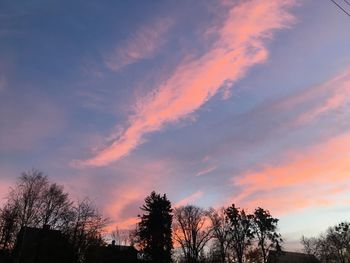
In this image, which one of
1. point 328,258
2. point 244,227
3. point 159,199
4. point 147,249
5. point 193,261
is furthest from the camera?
point 328,258

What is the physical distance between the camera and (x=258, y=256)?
8212 cm

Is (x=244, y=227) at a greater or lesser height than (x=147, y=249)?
greater

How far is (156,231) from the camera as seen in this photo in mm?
61812

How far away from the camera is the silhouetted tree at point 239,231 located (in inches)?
3049

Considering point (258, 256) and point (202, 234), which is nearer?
point (202, 234)

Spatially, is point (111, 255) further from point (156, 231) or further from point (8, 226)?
point (8, 226)

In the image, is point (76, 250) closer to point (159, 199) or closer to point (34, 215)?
point (34, 215)

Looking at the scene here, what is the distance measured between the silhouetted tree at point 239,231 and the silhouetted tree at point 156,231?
20.3 meters

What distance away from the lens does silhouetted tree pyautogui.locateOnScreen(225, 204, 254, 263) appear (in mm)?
77438

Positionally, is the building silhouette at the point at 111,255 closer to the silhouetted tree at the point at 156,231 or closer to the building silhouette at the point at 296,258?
the silhouetted tree at the point at 156,231

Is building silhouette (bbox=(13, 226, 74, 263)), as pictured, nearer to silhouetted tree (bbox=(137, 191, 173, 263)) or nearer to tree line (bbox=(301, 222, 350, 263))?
silhouetted tree (bbox=(137, 191, 173, 263))

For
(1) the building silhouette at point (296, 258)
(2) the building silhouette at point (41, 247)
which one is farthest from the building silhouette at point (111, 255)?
(1) the building silhouette at point (296, 258)

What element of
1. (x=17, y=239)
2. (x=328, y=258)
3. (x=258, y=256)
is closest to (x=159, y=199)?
(x=17, y=239)

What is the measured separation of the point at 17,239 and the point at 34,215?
4.08 meters
